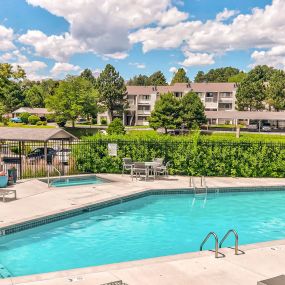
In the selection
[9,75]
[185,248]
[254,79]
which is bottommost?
[185,248]

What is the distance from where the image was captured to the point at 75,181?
2230 cm

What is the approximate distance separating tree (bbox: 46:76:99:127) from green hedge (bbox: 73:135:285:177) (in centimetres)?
4105

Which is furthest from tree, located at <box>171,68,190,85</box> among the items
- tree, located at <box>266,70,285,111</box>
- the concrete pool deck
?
the concrete pool deck

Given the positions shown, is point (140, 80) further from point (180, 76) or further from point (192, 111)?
point (192, 111)

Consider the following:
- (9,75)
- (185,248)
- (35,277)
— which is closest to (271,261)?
(185,248)

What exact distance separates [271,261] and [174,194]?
10.1 m

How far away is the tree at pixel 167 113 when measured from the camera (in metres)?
59.9

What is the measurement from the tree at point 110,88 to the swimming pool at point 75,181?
61880 millimetres

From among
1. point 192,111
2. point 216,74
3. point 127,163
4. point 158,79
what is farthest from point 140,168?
point 216,74

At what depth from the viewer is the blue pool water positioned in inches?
465

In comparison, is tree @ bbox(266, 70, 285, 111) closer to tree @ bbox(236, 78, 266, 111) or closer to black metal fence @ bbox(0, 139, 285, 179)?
tree @ bbox(236, 78, 266, 111)

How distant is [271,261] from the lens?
401 inches

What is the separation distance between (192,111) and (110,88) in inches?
1067

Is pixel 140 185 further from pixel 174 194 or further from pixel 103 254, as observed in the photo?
pixel 103 254
